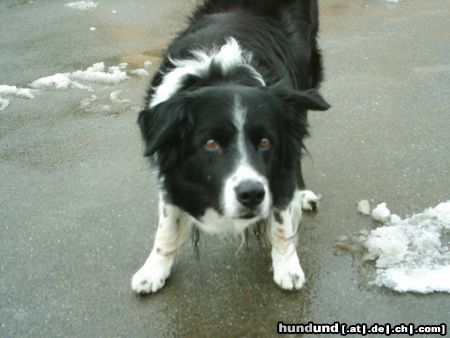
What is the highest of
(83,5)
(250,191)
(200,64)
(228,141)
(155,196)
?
(200,64)

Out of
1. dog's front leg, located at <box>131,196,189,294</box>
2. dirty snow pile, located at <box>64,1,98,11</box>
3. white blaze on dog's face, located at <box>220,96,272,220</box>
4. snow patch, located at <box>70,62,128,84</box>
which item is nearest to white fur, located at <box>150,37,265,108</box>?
white blaze on dog's face, located at <box>220,96,272,220</box>

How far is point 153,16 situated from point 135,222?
4.85 m

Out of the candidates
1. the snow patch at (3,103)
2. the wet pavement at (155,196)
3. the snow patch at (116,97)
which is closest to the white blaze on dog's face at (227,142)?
the wet pavement at (155,196)

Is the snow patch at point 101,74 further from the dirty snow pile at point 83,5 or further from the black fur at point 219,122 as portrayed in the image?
the dirty snow pile at point 83,5

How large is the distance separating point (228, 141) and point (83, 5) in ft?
22.5

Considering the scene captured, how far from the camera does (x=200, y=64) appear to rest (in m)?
2.77

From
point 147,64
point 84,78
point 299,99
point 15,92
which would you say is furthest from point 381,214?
point 15,92

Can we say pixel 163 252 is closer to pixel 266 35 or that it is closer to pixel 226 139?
pixel 226 139

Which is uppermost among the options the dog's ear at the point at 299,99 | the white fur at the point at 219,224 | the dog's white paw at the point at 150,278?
the dog's ear at the point at 299,99

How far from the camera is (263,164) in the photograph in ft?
8.08

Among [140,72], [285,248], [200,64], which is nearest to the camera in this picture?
[200,64]

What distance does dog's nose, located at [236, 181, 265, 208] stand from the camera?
91.0 inches

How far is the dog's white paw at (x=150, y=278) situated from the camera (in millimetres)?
2832

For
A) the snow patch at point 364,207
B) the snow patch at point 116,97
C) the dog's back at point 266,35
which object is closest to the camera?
the dog's back at point 266,35
